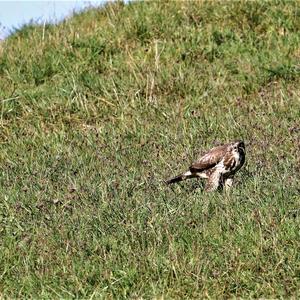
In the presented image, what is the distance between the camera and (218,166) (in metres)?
8.31

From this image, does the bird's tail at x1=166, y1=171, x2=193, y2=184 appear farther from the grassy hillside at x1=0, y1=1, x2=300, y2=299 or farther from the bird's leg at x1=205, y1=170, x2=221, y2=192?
the bird's leg at x1=205, y1=170, x2=221, y2=192

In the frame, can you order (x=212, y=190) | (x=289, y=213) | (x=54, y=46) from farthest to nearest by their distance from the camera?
(x=54, y=46) → (x=212, y=190) → (x=289, y=213)

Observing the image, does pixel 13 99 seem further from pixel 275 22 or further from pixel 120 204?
pixel 120 204

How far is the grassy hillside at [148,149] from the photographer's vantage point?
6.25m

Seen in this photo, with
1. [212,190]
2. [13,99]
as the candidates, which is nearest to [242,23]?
[13,99]

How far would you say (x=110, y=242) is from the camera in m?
6.72

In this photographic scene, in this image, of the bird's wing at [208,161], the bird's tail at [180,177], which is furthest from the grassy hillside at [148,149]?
the bird's wing at [208,161]

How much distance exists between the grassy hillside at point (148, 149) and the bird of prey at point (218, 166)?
163 mm

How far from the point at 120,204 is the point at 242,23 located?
7080 millimetres

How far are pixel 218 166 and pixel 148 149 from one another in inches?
62.0

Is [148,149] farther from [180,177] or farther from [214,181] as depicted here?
[214,181]

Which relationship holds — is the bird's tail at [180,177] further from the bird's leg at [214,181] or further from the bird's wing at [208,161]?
the bird's leg at [214,181]

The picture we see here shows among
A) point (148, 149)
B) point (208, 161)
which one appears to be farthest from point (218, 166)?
point (148, 149)

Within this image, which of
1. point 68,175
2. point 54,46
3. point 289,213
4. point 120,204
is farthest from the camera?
point 54,46
